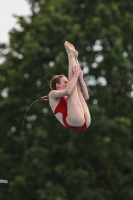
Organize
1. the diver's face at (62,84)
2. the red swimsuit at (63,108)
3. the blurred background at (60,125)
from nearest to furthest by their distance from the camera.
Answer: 1. the red swimsuit at (63,108)
2. the diver's face at (62,84)
3. the blurred background at (60,125)

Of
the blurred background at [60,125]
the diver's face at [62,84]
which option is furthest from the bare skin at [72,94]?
the blurred background at [60,125]

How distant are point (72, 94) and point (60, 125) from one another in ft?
47.5

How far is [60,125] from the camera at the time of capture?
2255 centimetres

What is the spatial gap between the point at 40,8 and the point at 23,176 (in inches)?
290

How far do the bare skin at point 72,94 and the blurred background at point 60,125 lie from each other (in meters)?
13.0

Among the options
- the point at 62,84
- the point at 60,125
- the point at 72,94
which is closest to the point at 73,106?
the point at 72,94

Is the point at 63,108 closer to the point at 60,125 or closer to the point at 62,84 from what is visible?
the point at 62,84

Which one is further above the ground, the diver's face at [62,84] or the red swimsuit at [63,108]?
the diver's face at [62,84]

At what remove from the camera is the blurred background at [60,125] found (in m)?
21.8

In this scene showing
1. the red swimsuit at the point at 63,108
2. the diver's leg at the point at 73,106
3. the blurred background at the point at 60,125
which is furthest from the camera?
the blurred background at the point at 60,125

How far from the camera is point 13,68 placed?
24281 mm

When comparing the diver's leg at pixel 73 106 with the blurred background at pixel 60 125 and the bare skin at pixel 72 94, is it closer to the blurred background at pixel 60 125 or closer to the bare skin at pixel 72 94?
the bare skin at pixel 72 94

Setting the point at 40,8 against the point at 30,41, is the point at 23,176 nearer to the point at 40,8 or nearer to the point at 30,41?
the point at 30,41

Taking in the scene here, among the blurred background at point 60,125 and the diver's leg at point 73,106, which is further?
the blurred background at point 60,125
